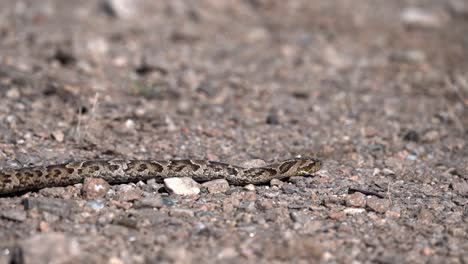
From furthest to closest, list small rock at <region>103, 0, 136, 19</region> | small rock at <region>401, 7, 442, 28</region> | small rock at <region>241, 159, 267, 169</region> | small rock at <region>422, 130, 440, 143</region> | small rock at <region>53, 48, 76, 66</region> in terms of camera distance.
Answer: small rock at <region>401, 7, 442, 28</region> < small rock at <region>103, 0, 136, 19</region> < small rock at <region>53, 48, 76, 66</region> < small rock at <region>422, 130, 440, 143</region> < small rock at <region>241, 159, 267, 169</region>

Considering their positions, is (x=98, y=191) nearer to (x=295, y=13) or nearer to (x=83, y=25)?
(x=83, y=25)

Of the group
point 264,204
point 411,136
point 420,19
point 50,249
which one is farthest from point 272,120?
point 420,19

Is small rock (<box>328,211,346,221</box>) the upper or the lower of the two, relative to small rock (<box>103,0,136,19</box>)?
lower

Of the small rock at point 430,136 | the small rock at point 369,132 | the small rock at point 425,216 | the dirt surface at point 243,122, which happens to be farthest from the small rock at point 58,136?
the small rock at point 430,136

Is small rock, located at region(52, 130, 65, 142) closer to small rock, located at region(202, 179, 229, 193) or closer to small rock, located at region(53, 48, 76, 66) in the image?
small rock, located at region(202, 179, 229, 193)

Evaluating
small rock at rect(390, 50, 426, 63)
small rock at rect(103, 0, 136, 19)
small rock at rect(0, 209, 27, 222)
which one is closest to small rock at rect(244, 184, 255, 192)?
small rock at rect(0, 209, 27, 222)

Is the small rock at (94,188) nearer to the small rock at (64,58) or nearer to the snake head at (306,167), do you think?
the snake head at (306,167)
